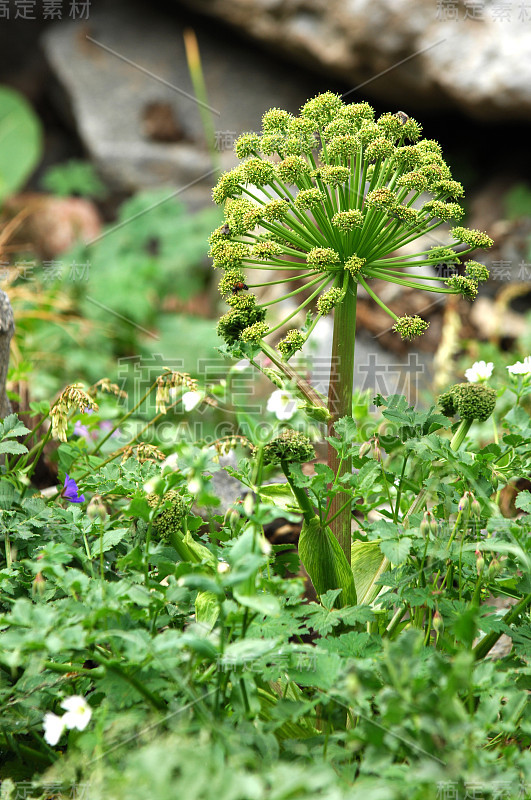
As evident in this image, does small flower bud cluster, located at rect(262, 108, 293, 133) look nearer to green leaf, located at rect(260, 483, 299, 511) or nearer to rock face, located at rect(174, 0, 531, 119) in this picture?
green leaf, located at rect(260, 483, 299, 511)

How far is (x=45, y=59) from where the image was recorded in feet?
15.4

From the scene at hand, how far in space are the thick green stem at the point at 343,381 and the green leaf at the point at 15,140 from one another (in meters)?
3.40

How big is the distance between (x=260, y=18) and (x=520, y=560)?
366cm

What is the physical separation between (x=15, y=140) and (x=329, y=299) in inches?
144

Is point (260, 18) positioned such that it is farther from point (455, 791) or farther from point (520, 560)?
point (455, 791)

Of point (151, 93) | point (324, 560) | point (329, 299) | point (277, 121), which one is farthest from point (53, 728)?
point (151, 93)

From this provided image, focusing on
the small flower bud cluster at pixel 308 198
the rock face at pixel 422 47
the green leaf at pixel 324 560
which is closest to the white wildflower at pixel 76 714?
the green leaf at pixel 324 560

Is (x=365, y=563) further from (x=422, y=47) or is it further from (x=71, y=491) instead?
(x=422, y=47)

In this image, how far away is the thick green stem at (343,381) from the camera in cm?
107

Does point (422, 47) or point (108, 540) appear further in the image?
point (422, 47)

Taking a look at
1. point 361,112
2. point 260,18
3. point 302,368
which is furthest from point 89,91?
point 361,112

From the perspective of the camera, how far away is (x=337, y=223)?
964mm

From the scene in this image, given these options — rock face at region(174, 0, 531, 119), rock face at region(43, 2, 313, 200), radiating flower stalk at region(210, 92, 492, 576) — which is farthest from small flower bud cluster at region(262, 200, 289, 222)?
rock face at region(43, 2, 313, 200)

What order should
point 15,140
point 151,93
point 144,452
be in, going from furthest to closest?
point 151,93
point 15,140
point 144,452
